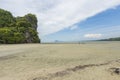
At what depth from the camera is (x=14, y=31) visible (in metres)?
51.9

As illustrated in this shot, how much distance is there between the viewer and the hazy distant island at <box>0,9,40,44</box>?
48.2 metres

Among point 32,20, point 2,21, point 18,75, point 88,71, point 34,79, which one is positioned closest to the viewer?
point 34,79

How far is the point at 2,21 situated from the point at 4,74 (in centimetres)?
4841

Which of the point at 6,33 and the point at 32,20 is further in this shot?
the point at 32,20

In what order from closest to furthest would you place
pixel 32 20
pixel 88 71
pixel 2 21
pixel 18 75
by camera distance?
pixel 18 75 < pixel 88 71 < pixel 2 21 < pixel 32 20

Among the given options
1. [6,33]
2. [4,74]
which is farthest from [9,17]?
[4,74]

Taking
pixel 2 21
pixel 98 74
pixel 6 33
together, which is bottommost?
pixel 98 74

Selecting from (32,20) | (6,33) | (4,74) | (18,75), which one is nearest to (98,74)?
(18,75)

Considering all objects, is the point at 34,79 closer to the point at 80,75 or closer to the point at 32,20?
the point at 80,75

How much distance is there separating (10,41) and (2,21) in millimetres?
9426

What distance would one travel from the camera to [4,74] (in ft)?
29.9

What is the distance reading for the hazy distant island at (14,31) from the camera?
48188 millimetres

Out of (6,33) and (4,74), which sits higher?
(6,33)

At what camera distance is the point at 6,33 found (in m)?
47.6
